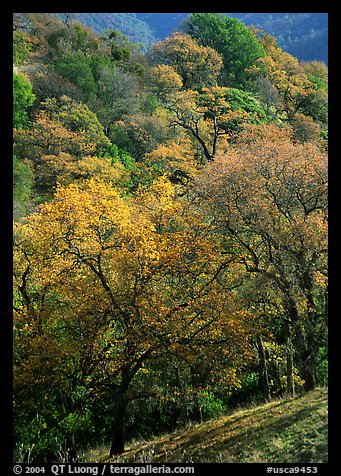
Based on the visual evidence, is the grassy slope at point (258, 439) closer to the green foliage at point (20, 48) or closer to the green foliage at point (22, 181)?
the green foliage at point (22, 181)

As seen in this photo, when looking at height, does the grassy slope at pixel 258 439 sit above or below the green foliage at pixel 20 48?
below

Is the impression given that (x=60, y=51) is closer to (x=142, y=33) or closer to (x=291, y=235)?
(x=291, y=235)

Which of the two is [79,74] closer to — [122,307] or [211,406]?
[211,406]

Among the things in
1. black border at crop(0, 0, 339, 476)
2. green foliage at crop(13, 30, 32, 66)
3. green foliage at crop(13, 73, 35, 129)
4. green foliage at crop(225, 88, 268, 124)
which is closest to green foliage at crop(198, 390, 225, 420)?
black border at crop(0, 0, 339, 476)

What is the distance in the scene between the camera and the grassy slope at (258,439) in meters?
8.34

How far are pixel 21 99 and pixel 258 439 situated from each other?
34.0 metres

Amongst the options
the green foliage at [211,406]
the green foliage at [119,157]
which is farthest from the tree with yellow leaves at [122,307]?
the green foliage at [119,157]

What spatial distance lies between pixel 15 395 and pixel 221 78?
48075 millimetres

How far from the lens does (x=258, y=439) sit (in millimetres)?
9656

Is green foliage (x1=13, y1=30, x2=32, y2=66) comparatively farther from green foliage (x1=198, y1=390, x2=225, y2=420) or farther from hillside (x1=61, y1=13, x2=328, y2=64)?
green foliage (x1=198, y1=390, x2=225, y2=420)

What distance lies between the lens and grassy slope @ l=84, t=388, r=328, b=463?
834cm

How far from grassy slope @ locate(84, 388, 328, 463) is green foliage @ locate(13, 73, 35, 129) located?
96.1 feet

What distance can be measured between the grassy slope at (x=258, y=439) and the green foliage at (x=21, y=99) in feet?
96.1
